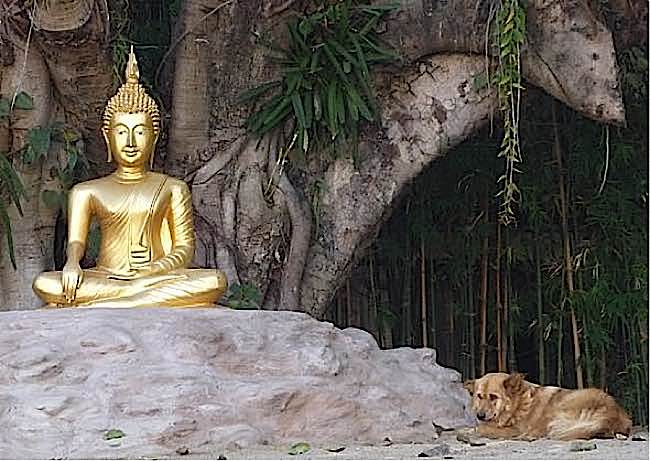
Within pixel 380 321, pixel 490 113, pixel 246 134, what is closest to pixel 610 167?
pixel 490 113

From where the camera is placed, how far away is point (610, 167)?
6.71 m

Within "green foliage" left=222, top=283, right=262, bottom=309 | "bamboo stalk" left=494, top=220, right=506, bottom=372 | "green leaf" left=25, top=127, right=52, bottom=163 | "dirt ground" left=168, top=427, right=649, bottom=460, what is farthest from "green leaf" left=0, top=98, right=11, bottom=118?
"bamboo stalk" left=494, top=220, right=506, bottom=372

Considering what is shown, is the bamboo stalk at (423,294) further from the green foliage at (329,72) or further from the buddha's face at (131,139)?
the buddha's face at (131,139)

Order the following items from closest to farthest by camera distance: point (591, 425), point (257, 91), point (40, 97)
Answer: point (591, 425) → point (40, 97) → point (257, 91)

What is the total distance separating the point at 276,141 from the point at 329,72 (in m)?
0.47

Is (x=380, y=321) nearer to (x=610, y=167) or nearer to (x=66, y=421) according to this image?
(x=610, y=167)

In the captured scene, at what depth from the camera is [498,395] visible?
15.3ft

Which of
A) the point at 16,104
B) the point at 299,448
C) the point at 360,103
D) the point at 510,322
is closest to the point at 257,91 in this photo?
the point at 360,103

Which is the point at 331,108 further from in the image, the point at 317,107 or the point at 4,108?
the point at 4,108

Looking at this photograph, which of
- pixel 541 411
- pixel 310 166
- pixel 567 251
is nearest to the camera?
A: pixel 541 411

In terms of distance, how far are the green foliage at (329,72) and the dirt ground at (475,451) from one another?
2178mm

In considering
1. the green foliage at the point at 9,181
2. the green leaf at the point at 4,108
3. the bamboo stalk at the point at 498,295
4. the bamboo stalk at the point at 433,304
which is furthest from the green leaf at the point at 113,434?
the bamboo stalk at the point at 433,304

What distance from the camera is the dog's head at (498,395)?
466 cm

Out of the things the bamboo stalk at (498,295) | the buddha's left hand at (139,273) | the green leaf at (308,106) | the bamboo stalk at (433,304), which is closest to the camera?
the buddha's left hand at (139,273)
